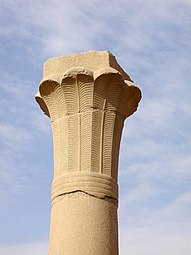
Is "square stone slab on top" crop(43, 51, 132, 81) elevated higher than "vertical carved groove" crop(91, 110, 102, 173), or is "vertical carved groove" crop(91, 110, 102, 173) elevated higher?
"square stone slab on top" crop(43, 51, 132, 81)

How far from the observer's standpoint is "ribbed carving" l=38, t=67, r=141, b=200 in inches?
380

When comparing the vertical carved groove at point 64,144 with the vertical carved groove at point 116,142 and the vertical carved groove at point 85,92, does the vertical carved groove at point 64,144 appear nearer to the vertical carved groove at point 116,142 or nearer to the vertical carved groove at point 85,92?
the vertical carved groove at point 85,92

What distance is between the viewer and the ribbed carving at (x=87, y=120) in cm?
965

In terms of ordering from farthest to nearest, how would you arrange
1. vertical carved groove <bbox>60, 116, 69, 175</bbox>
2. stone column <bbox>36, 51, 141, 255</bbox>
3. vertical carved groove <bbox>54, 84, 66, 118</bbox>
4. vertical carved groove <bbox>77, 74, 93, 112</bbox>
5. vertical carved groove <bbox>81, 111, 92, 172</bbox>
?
1. vertical carved groove <bbox>54, 84, 66, 118</bbox>
2. vertical carved groove <bbox>77, 74, 93, 112</bbox>
3. vertical carved groove <bbox>60, 116, 69, 175</bbox>
4. vertical carved groove <bbox>81, 111, 92, 172</bbox>
5. stone column <bbox>36, 51, 141, 255</bbox>

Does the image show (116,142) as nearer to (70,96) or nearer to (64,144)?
(64,144)

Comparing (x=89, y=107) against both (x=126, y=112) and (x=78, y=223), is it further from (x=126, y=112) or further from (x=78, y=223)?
(x=78, y=223)

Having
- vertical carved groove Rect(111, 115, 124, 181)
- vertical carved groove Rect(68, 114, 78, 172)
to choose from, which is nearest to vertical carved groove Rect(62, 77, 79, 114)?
vertical carved groove Rect(68, 114, 78, 172)

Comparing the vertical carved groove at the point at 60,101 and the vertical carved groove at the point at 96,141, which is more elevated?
the vertical carved groove at the point at 60,101

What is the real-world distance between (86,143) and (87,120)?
0.40 meters

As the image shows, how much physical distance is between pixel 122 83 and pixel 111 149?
1158 millimetres

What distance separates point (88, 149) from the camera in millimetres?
9625

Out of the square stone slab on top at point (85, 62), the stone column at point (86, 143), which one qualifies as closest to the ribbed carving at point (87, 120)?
the stone column at point (86, 143)

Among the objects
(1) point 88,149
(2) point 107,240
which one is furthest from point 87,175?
(2) point 107,240

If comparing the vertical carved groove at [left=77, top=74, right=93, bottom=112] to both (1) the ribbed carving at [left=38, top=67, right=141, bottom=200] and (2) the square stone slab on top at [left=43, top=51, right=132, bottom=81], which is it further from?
(2) the square stone slab on top at [left=43, top=51, right=132, bottom=81]
